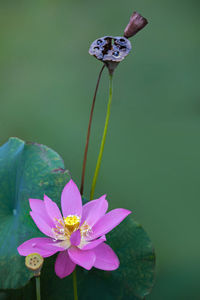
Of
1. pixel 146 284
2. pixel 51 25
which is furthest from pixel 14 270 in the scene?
pixel 51 25

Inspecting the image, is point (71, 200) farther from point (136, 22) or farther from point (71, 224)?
point (136, 22)

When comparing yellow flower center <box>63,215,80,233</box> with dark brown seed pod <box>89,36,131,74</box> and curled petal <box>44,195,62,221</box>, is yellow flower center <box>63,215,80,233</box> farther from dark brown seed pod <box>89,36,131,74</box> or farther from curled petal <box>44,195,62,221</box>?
dark brown seed pod <box>89,36,131,74</box>

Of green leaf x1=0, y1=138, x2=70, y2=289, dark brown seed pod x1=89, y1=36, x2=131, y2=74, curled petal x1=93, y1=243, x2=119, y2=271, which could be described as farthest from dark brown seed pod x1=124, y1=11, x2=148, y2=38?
curled petal x1=93, y1=243, x2=119, y2=271

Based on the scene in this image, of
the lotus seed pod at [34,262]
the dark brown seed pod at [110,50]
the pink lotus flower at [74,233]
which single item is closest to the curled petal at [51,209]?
the pink lotus flower at [74,233]

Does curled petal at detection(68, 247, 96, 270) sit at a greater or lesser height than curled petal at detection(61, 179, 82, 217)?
lesser

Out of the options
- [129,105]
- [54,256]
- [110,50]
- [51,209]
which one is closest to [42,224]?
[51,209]

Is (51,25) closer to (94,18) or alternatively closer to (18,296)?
(94,18)

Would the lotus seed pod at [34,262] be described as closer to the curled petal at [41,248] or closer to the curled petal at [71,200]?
the curled petal at [41,248]
